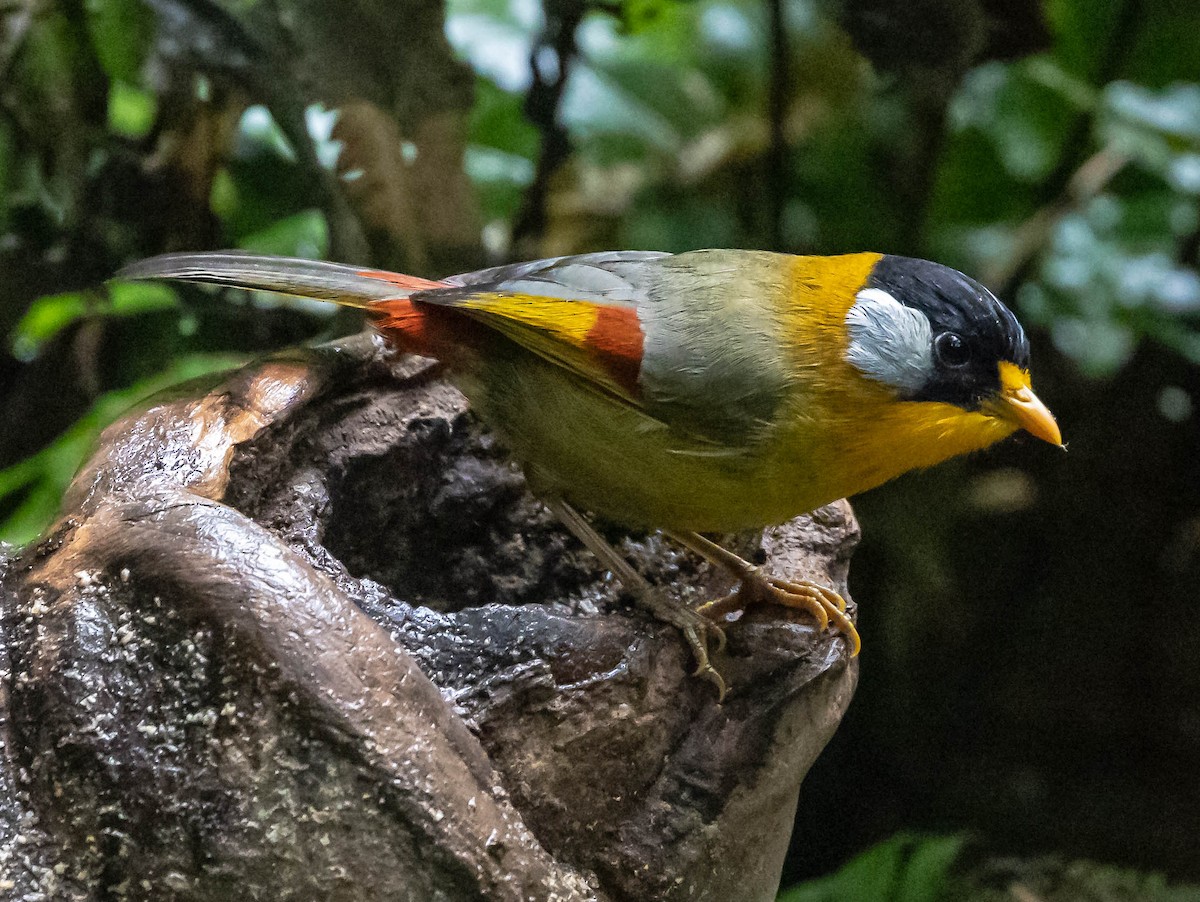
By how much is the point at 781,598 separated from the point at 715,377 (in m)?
0.47

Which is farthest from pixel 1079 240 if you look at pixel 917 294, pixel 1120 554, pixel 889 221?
pixel 917 294

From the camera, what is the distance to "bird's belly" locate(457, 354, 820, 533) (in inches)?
83.7

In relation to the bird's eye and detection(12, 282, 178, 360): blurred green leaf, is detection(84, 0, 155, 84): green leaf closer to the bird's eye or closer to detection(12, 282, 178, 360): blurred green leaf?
detection(12, 282, 178, 360): blurred green leaf

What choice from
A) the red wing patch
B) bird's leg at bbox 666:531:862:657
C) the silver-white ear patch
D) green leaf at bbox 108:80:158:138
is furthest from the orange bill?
green leaf at bbox 108:80:158:138

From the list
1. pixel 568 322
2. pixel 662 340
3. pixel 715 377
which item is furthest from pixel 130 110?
pixel 715 377

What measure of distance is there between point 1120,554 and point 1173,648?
38 cm

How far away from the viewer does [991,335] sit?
207cm

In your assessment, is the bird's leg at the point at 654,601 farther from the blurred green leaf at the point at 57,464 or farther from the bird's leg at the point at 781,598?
the blurred green leaf at the point at 57,464

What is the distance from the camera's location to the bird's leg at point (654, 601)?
6.75 ft

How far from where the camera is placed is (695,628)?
6.88 feet

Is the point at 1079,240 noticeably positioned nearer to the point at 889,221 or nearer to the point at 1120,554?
the point at 889,221

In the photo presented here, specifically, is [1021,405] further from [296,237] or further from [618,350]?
[296,237]

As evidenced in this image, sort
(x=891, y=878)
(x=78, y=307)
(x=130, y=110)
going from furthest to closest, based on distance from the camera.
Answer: (x=130, y=110), (x=78, y=307), (x=891, y=878)

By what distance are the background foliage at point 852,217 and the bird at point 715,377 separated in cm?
110
